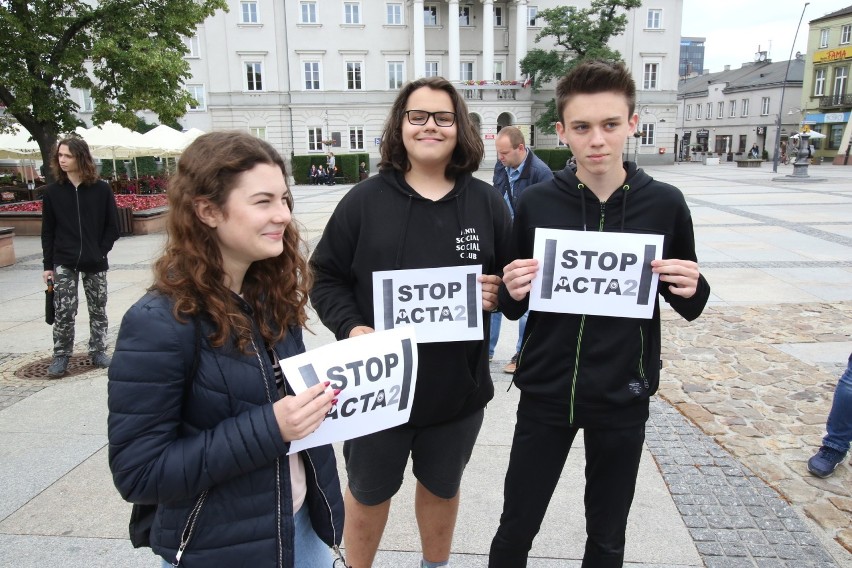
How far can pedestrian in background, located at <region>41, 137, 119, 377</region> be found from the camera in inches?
223

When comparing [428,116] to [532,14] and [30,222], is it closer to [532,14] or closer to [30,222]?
[30,222]

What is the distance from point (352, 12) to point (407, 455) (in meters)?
50.0

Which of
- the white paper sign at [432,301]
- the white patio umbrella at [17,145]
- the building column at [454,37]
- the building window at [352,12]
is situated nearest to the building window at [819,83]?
the building column at [454,37]

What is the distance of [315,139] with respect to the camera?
47.9m

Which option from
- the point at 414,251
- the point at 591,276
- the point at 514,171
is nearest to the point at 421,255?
the point at 414,251

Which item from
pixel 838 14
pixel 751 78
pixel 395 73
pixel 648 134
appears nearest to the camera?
pixel 395 73

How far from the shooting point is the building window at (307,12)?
1822 inches

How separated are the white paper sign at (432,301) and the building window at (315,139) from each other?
47.5 m

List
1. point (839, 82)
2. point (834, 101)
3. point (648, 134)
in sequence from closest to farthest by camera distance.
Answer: point (648, 134) < point (834, 101) < point (839, 82)

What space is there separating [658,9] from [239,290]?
189ft

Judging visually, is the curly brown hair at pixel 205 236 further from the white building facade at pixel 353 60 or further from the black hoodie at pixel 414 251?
the white building facade at pixel 353 60

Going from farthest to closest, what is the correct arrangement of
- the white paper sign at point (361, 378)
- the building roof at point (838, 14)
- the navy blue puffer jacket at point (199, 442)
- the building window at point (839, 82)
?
1. the building window at point (839, 82)
2. the building roof at point (838, 14)
3. the white paper sign at point (361, 378)
4. the navy blue puffer jacket at point (199, 442)

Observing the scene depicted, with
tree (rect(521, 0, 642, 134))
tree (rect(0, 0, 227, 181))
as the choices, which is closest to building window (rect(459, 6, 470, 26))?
tree (rect(521, 0, 642, 134))

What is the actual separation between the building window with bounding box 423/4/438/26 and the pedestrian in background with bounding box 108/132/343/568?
51.9 meters
